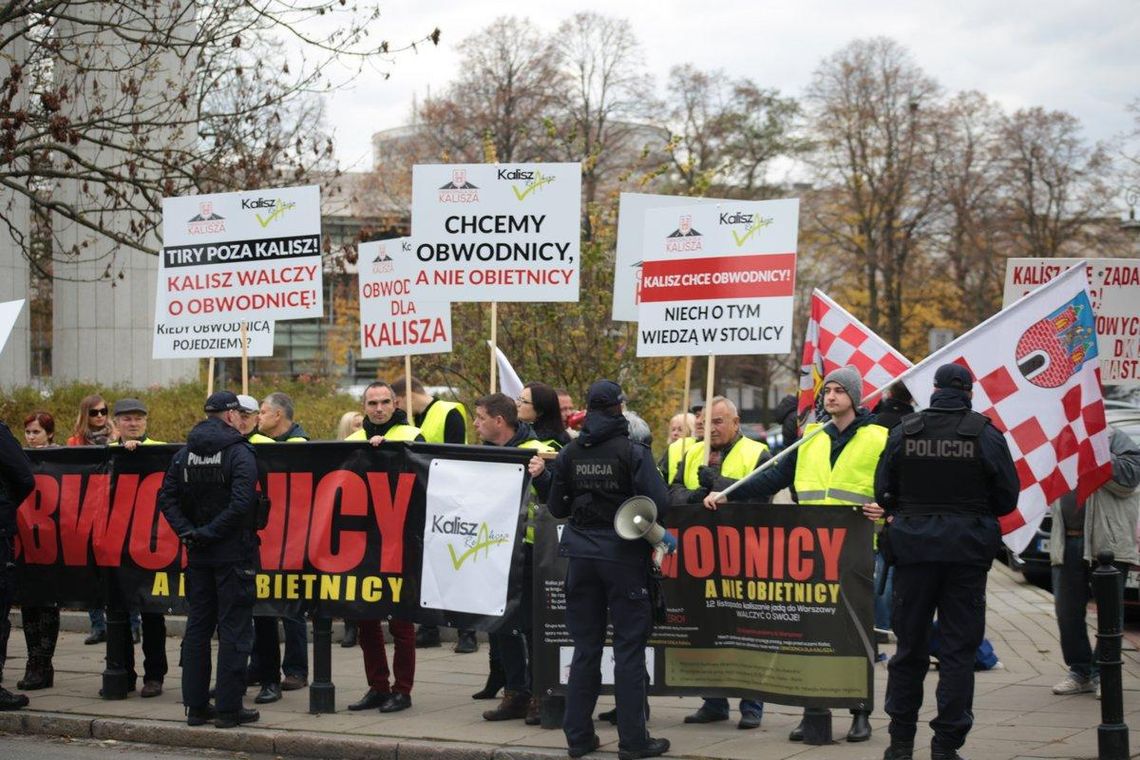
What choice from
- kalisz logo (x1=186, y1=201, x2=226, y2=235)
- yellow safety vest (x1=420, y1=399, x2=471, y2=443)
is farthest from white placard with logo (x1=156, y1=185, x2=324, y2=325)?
yellow safety vest (x1=420, y1=399, x2=471, y2=443)

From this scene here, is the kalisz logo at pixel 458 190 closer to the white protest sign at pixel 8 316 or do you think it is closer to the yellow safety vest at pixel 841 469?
the white protest sign at pixel 8 316

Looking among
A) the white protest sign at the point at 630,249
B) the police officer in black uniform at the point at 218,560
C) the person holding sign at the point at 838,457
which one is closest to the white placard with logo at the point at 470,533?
the police officer in black uniform at the point at 218,560

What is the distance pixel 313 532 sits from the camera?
31.8ft

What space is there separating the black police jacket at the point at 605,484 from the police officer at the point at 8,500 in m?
3.99

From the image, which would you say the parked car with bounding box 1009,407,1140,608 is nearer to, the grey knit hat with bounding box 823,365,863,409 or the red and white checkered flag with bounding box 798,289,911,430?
the red and white checkered flag with bounding box 798,289,911,430

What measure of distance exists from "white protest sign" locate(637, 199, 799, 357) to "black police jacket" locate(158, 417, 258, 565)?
8.61 feet

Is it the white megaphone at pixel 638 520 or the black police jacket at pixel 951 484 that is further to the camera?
the white megaphone at pixel 638 520

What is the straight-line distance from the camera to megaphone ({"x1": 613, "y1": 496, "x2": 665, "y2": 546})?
7852 millimetres

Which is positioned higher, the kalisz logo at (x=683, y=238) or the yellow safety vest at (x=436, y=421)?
the kalisz logo at (x=683, y=238)

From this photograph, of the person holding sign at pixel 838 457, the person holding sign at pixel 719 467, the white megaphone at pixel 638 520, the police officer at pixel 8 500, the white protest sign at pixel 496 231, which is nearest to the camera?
the white megaphone at pixel 638 520

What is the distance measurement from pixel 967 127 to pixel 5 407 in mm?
43240

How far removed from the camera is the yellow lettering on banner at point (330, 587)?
377 inches

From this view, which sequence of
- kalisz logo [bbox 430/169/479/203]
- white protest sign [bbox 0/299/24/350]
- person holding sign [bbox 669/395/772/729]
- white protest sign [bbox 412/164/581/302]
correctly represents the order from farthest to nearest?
1. kalisz logo [bbox 430/169/479/203]
2. white protest sign [bbox 412/164/581/302]
3. white protest sign [bbox 0/299/24/350]
4. person holding sign [bbox 669/395/772/729]

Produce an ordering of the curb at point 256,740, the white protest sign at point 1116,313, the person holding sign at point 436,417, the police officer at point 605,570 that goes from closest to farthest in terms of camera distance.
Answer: the police officer at point 605,570 → the curb at point 256,740 → the white protest sign at point 1116,313 → the person holding sign at point 436,417
